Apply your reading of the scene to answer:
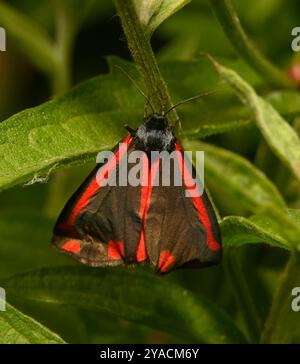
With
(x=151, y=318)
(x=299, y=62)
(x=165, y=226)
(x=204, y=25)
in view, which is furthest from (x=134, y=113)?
(x=204, y=25)

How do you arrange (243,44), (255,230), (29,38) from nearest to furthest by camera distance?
(255,230)
(243,44)
(29,38)

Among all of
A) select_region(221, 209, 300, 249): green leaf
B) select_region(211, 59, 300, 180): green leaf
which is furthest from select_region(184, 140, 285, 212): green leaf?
select_region(221, 209, 300, 249): green leaf

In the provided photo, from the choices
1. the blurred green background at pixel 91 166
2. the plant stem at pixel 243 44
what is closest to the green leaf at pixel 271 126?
the plant stem at pixel 243 44

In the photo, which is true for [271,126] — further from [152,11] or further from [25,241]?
[25,241]

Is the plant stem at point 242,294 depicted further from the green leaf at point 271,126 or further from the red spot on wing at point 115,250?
the green leaf at point 271,126

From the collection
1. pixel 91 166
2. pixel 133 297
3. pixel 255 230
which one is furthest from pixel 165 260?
pixel 91 166

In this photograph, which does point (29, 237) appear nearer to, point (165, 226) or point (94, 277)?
point (94, 277)

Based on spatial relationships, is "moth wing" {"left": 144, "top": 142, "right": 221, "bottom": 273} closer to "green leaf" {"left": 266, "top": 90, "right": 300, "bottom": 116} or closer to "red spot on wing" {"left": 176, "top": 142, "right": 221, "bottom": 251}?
"red spot on wing" {"left": 176, "top": 142, "right": 221, "bottom": 251}
